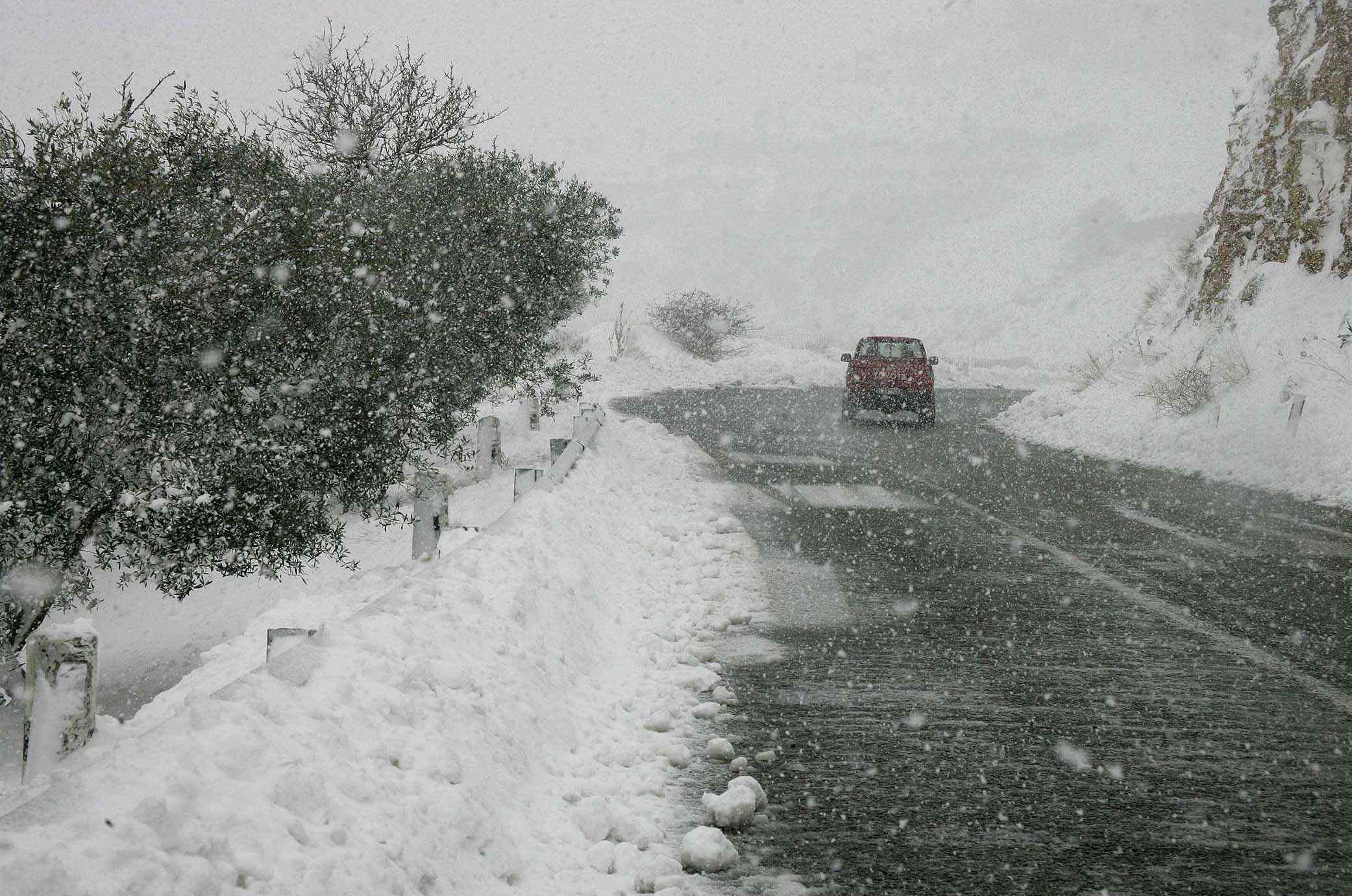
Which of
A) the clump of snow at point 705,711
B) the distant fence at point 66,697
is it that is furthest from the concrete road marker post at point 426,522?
the distant fence at point 66,697

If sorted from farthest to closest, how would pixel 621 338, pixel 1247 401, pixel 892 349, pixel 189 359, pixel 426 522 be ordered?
pixel 621 338 → pixel 892 349 → pixel 1247 401 → pixel 426 522 → pixel 189 359

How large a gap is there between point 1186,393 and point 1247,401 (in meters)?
1.05

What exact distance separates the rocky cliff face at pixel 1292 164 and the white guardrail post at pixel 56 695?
65.9 ft

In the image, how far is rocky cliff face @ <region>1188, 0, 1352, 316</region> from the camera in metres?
17.7

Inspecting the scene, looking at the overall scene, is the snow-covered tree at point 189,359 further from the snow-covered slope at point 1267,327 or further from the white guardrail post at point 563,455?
the snow-covered slope at point 1267,327

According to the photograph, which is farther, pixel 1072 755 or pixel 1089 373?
pixel 1089 373

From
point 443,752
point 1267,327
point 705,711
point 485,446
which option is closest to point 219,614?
point 485,446

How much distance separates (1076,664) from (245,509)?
590 cm

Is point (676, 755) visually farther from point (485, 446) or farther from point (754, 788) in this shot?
point (485, 446)

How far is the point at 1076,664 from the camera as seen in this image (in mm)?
5535

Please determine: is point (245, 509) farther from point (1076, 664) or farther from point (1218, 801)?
point (1218, 801)

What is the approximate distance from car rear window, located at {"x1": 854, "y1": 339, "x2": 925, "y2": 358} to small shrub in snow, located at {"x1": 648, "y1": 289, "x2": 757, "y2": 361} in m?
30.8

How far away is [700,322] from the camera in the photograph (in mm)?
54406

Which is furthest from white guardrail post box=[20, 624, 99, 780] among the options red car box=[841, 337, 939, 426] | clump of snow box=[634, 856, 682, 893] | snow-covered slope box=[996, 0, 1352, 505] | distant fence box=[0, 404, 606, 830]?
red car box=[841, 337, 939, 426]
